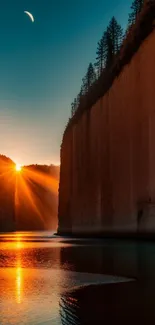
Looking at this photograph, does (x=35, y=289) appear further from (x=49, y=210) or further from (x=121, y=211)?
(x=49, y=210)

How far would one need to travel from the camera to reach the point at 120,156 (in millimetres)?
33406

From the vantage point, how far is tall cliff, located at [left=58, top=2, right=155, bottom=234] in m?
27.5

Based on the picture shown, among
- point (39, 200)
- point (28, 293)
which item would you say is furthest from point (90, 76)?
point (39, 200)

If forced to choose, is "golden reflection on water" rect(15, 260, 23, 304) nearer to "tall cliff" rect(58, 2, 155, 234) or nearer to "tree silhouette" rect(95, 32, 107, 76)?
"tall cliff" rect(58, 2, 155, 234)

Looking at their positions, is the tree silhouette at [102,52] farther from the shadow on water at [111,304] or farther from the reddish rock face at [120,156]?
the shadow on water at [111,304]

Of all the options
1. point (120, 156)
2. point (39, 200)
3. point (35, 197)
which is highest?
point (35, 197)

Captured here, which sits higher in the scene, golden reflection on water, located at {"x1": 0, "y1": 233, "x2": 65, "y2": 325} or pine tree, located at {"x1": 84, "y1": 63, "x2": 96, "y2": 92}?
pine tree, located at {"x1": 84, "y1": 63, "x2": 96, "y2": 92}

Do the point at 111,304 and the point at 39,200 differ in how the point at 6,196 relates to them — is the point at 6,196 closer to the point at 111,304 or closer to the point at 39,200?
the point at 39,200

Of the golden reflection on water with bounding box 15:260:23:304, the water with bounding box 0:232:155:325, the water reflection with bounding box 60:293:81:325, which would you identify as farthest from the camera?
the golden reflection on water with bounding box 15:260:23:304

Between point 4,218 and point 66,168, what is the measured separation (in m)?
34.3

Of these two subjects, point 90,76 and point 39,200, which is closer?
point 90,76

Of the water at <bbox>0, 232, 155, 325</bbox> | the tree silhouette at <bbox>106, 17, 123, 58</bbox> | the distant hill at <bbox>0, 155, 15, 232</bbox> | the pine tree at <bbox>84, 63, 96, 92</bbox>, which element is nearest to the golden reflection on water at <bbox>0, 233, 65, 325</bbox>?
the water at <bbox>0, 232, 155, 325</bbox>

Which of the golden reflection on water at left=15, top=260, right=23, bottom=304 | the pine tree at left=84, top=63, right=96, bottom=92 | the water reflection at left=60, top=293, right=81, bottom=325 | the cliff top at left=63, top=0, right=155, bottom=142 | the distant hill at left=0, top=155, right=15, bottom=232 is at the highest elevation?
the pine tree at left=84, top=63, right=96, bottom=92

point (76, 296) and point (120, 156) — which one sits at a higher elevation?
point (120, 156)
